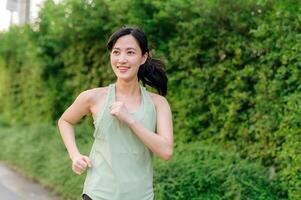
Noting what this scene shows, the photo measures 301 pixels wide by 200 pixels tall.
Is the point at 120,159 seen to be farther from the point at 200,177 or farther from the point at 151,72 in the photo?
the point at 200,177

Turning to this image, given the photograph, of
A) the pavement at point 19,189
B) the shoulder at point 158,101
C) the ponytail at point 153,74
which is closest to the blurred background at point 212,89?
the pavement at point 19,189

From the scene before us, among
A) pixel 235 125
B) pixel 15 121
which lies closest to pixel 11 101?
pixel 15 121

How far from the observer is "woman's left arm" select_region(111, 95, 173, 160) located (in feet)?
7.64

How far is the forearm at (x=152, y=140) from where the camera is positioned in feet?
7.62

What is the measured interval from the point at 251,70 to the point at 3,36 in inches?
Result: 382

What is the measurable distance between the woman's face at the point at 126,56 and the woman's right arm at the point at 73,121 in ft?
0.65

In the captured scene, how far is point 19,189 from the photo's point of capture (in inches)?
306

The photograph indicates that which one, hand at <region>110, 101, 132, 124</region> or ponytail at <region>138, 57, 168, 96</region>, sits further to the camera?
ponytail at <region>138, 57, 168, 96</region>

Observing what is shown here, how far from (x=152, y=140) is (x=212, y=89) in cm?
410

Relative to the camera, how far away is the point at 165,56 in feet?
23.3

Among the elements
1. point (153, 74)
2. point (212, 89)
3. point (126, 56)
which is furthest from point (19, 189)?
point (126, 56)

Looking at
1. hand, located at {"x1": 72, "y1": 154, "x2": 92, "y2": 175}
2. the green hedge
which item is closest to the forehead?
hand, located at {"x1": 72, "y1": 154, "x2": 92, "y2": 175}

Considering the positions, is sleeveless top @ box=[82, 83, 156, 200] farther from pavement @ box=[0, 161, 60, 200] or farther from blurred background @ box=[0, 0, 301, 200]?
pavement @ box=[0, 161, 60, 200]

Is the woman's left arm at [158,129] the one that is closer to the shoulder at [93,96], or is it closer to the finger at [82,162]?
the shoulder at [93,96]
